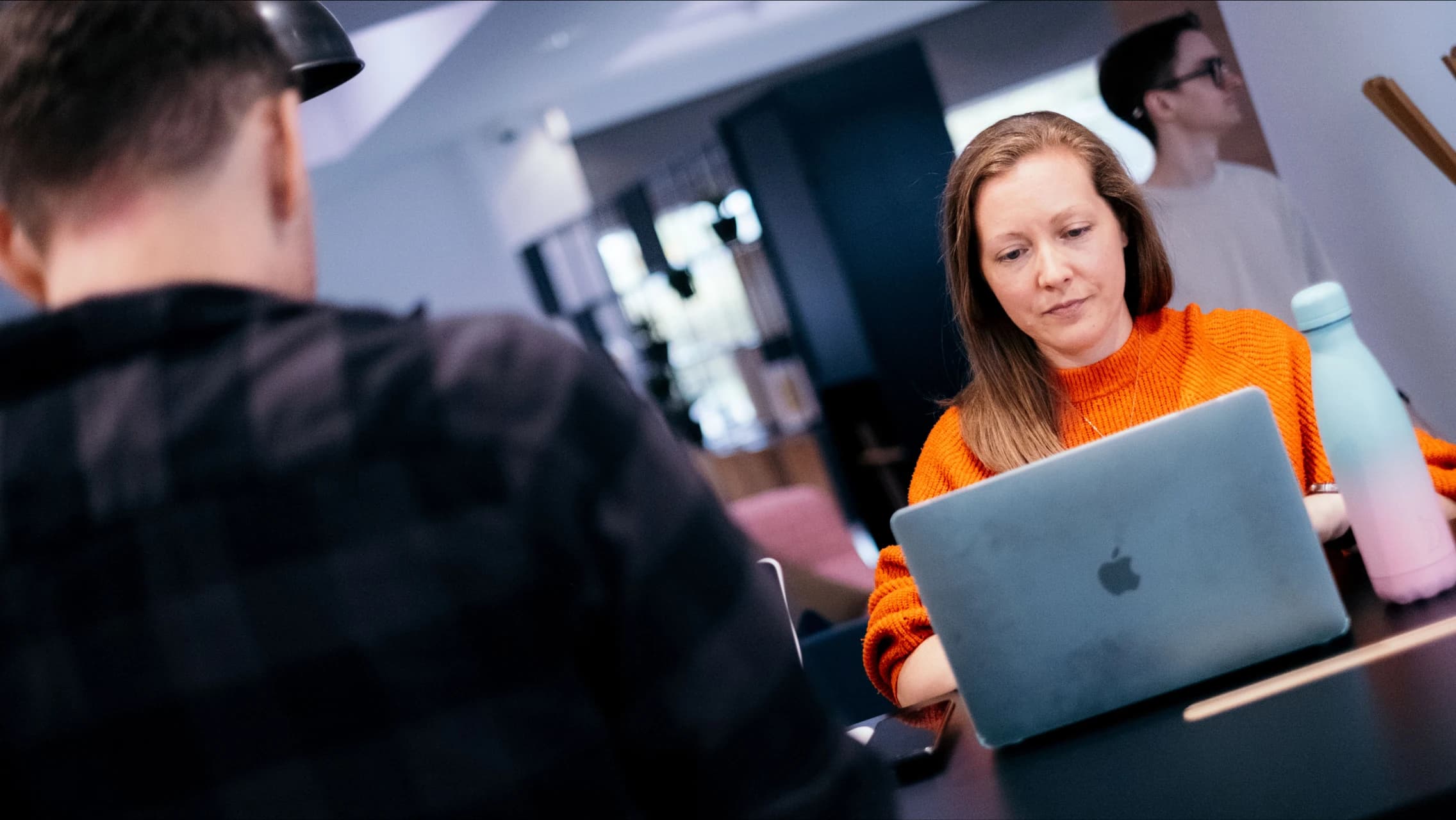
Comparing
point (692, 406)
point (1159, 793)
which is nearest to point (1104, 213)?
point (1159, 793)

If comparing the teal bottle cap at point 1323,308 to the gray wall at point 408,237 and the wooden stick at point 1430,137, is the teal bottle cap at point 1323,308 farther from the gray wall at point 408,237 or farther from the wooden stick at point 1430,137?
the gray wall at point 408,237

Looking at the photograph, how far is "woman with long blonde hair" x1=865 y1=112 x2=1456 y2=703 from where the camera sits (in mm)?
1805

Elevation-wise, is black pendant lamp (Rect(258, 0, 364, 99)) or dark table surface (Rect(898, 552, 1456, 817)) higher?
black pendant lamp (Rect(258, 0, 364, 99))

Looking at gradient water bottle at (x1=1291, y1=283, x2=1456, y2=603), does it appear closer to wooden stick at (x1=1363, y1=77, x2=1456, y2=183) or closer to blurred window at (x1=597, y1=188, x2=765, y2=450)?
wooden stick at (x1=1363, y1=77, x2=1456, y2=183)

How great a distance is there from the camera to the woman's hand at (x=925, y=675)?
5.14 feet

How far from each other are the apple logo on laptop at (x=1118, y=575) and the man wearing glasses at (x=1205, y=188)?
1.74 meters

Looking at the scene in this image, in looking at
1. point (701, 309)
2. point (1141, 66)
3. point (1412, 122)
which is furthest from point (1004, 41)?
point (701, 309)

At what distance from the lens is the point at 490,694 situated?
71 centimetres

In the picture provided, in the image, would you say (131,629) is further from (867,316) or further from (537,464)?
(867,316)

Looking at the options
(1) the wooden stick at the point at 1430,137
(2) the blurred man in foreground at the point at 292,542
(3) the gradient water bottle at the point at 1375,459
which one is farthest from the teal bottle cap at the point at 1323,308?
(1) the wooden stick at the point at 1430,137

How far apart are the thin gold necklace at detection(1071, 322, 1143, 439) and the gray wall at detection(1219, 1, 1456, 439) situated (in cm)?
105

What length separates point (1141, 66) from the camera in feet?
9.52

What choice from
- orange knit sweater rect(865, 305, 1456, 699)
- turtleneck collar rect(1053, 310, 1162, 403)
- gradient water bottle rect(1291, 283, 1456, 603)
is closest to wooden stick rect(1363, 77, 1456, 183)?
orange knit sweater rect(865, 305, 1456, 699)

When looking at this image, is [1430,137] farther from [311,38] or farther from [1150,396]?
[311,38]
